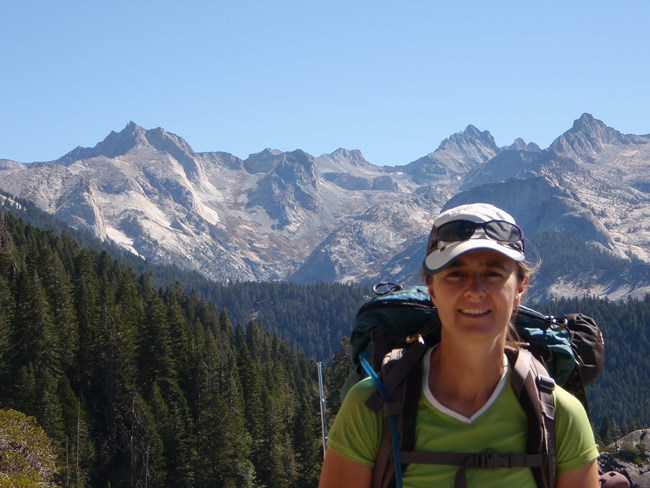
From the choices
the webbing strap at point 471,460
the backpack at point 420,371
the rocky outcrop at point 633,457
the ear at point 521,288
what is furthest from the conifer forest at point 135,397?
the webbing strap at point 471,460

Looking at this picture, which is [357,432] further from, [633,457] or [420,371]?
[633,457]

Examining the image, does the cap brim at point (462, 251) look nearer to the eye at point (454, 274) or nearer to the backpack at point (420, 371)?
the eye at point (454, 274)

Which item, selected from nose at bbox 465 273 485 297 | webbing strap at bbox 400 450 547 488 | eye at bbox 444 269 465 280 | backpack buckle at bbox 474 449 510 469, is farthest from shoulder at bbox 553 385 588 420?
eye at bbox 444 269 465 280

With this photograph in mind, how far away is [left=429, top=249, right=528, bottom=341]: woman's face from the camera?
15.8 feet

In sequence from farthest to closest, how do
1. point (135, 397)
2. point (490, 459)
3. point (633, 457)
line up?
point (633, 457) < point (135, 397) < point (490, 459)

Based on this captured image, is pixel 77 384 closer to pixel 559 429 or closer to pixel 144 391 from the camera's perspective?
pixel 144 391

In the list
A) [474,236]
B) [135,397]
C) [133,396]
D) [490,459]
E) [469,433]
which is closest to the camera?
[490,459]

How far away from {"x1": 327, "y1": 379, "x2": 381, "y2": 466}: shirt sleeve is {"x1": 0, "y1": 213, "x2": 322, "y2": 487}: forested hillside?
65.0m

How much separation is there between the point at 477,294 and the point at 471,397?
25.0 inches

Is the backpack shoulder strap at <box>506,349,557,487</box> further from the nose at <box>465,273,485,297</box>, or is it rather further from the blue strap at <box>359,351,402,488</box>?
the blue strap at <box>359,351,402,488</box>

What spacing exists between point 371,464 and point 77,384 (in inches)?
3417

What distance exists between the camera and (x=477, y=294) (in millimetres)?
4773

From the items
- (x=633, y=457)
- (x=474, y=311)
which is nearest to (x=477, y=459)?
(x=474, y=311)

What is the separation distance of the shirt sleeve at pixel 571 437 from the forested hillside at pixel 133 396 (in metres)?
65.4
